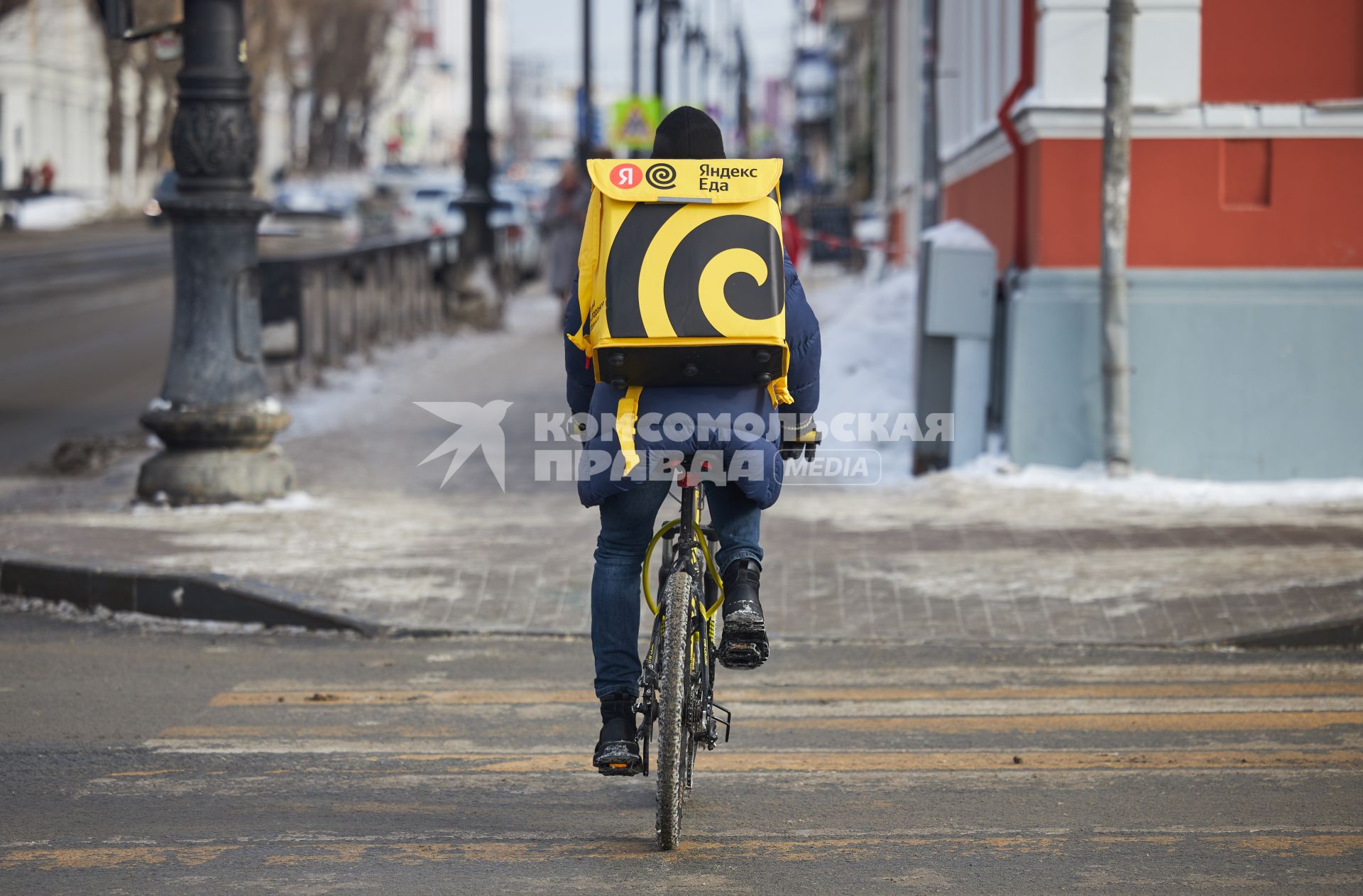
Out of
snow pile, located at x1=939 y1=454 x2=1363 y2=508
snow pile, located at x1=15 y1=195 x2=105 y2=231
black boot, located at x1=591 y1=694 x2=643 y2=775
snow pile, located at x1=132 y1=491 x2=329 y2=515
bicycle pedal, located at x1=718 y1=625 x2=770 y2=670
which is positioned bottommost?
snow pile, located at x1=132 y1=491 x2=329 y2=515

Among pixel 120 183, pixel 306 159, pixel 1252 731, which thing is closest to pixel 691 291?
pixel 1252 731

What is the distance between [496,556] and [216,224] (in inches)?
109

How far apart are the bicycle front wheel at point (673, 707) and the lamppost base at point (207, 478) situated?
19.5 ft

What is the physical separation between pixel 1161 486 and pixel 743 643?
20.4 ft

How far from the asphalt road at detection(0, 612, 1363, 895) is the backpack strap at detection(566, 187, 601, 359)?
1329mm

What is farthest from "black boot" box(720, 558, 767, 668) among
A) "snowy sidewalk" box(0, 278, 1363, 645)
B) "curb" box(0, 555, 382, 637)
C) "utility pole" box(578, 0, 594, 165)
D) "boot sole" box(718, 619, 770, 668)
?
"utility pole" box(578, 0, 594, 165)

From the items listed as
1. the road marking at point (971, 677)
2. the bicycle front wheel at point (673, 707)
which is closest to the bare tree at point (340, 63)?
the road marking at point (971, 677)

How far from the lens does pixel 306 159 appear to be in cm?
9612

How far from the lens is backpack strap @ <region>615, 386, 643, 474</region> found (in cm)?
486

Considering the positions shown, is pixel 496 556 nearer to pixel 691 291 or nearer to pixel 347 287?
pixel 691 291

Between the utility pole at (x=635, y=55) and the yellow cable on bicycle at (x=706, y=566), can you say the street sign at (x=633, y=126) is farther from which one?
the yellow cable on bicycle at (x=706, y=566)

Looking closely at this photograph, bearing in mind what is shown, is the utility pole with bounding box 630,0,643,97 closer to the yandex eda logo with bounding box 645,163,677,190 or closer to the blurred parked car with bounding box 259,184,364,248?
the blurred parked car with bounding box 259,184,364,248

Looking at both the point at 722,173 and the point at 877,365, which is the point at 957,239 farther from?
the point at 722,173

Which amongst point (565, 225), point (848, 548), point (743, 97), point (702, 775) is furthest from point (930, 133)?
point (743, 97)
